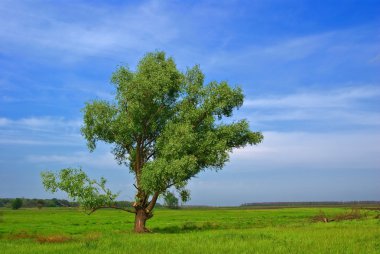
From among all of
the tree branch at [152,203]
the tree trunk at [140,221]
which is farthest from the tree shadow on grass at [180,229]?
the tree branch at [152,203]

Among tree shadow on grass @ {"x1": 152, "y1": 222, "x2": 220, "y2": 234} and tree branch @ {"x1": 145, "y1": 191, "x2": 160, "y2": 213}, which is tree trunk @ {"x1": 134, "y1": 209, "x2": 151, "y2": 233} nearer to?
tree branch @ {"x1": 145, "y1": 191, "x2": 160, "y2": 213}

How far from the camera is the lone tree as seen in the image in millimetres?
43125

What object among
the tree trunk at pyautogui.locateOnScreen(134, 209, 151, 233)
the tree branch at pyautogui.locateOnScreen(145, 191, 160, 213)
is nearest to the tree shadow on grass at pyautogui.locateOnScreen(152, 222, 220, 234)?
the tree trunk at pyautogui.locateOnScreen(134, 209, 151, 233)

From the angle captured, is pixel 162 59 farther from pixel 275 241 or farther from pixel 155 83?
pixel 275 241

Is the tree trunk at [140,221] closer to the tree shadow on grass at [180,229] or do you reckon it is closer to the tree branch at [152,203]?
the tree branch at [152,203]

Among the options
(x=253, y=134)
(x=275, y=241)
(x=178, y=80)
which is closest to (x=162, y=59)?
(x=178, y=80)

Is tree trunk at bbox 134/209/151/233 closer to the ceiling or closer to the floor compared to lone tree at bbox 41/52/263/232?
closer to the floor

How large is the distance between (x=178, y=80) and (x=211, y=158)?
9312mm

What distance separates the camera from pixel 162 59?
1914 inches

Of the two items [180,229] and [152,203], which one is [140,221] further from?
[180,229]

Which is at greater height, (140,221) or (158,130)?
(158,130)

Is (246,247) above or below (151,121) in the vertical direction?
below

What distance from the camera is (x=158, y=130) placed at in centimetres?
4769

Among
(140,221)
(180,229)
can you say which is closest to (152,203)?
(140,221)
